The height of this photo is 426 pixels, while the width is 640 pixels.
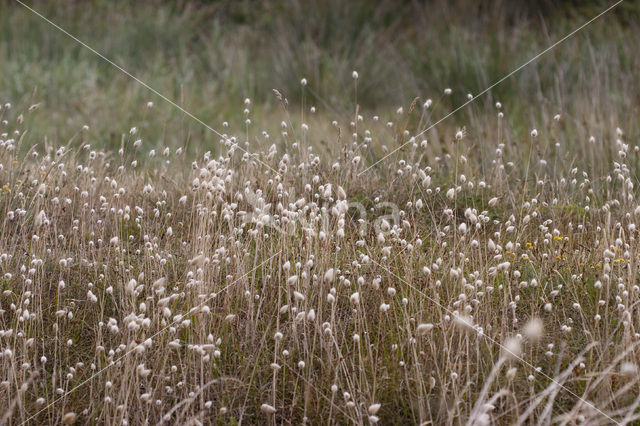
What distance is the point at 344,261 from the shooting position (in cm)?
379

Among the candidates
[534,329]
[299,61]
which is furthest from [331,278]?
[299,61]

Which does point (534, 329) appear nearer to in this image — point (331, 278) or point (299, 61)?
point (331, 278)

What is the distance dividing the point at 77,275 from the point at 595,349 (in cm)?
249

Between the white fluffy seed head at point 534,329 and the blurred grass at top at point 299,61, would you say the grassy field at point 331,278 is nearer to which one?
the white fluffy seed head at point 534,329

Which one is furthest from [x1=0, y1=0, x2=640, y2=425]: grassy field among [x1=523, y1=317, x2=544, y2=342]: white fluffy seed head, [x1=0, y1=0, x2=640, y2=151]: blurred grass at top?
[x1=0, y1=0, x2=640, y2=151]: blurred grass at top

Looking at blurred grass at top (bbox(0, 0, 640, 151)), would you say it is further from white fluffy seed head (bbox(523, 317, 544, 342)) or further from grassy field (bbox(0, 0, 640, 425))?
white fluffy seed head (bbox(523, 317, 544, 342))

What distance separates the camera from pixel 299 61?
31.4 ft

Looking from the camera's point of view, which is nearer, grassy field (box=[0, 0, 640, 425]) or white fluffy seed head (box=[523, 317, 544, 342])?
grassy field (box=[0, 0, 640, 425])

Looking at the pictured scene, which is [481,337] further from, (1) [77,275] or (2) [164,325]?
(1) [77,275]

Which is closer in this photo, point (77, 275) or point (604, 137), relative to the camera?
point (77, 275)

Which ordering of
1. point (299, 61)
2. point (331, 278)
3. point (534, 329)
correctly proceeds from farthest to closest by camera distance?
point (299, 61)
point (534, 329)
point (331, 278)

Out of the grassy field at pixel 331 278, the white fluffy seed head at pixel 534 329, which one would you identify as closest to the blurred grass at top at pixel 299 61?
the grassy field at pixel 331 278

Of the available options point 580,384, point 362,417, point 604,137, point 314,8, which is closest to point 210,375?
point 362,417

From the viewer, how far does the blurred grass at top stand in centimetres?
802
